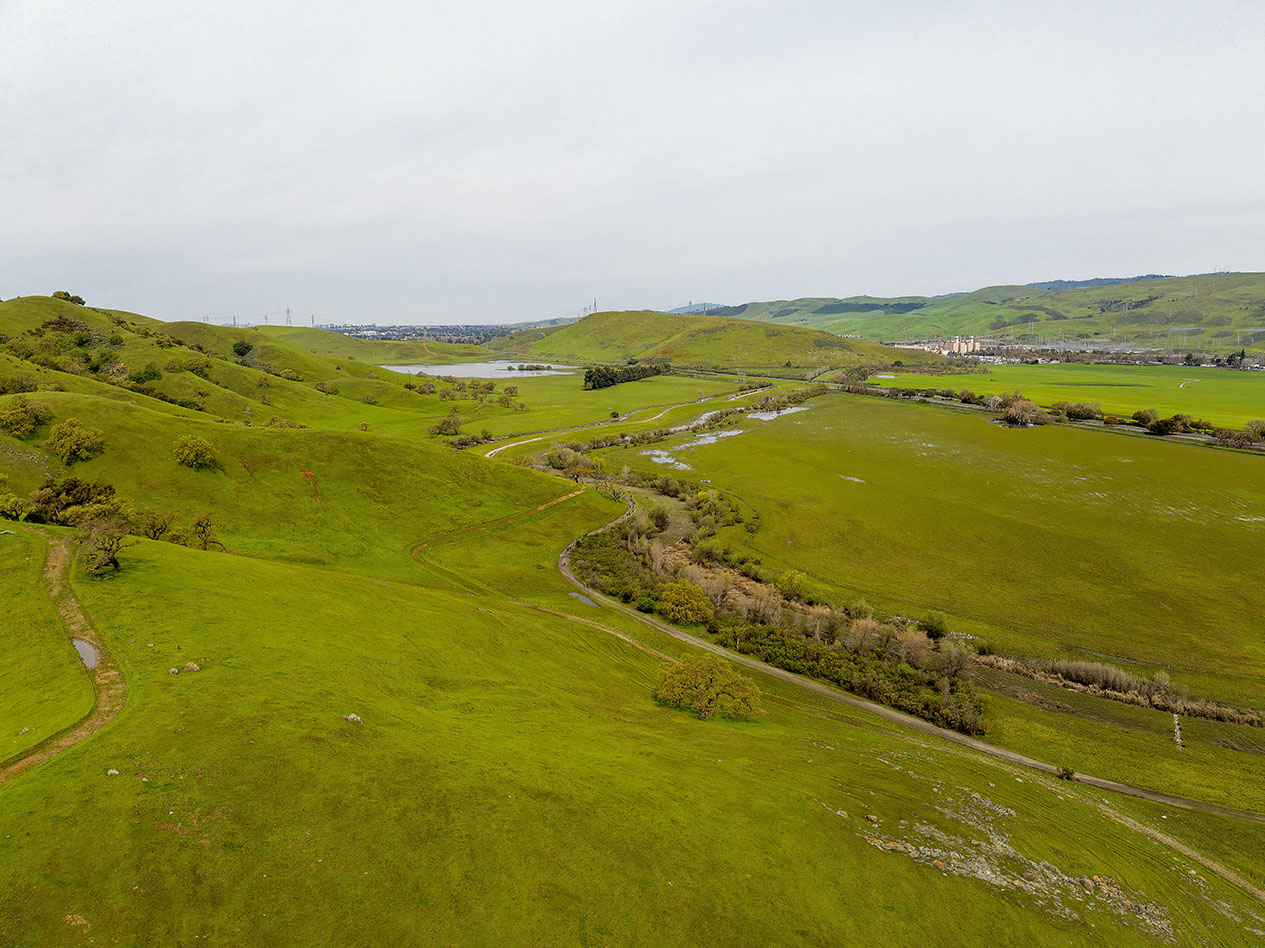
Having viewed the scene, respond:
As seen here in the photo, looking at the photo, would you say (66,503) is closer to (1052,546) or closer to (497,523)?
(497,523)

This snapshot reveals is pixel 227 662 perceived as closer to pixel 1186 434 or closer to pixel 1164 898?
pixel 1164 898

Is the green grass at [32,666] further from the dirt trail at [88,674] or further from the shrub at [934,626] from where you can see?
the shrub at [934,626]

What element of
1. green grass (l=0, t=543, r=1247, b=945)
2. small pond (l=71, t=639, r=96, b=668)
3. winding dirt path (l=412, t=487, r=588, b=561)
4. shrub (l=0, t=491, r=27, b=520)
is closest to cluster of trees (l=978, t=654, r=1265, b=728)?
green grass (l=0, t=543, r=1247, b=945)

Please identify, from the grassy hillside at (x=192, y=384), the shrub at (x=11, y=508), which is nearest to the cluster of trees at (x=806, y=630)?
the shrub at (x=11, y=508)

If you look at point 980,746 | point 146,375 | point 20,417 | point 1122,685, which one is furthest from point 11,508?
point 146,375

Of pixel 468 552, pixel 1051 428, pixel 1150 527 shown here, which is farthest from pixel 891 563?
pixel 1051 428

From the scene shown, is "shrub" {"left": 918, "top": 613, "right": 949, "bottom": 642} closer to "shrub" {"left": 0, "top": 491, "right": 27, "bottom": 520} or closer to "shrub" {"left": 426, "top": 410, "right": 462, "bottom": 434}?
"shrub" {"left": 0, "top": 491, "right": 27, "bottom": 520}
